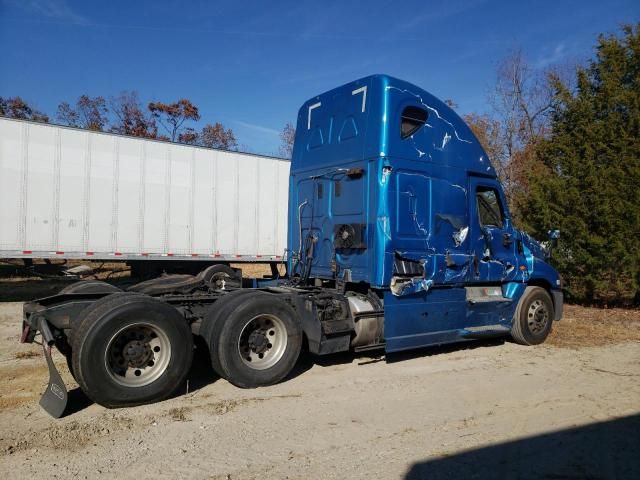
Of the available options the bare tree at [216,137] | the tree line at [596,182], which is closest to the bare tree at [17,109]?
the bare tree at [216,137]

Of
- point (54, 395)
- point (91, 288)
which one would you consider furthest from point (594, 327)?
point (54, 395)

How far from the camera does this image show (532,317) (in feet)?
27.7

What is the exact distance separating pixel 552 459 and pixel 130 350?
392 cm

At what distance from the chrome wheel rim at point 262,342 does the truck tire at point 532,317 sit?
426cm

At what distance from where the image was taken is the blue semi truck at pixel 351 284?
5.21m

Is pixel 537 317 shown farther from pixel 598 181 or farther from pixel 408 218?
pixel 598 181

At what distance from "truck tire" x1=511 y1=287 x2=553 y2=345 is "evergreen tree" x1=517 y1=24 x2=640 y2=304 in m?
4.25

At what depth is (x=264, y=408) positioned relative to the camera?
521cm

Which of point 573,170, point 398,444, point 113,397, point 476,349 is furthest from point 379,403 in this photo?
point 573,170

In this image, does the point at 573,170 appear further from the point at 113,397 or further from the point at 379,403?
the point at 113,397

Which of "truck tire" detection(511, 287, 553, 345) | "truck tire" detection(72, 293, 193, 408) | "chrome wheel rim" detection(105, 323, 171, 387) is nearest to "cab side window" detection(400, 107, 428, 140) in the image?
"truck tire" detection(511, 287, 553, 345)

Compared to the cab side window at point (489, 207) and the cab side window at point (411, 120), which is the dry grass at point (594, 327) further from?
the cab side window at point (411, 120)

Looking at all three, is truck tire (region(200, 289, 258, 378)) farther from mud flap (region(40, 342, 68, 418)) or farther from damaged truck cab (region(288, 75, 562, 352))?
damaged truck cab (region(288, 75, 562, 352))

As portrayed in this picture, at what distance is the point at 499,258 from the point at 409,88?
3.06m
